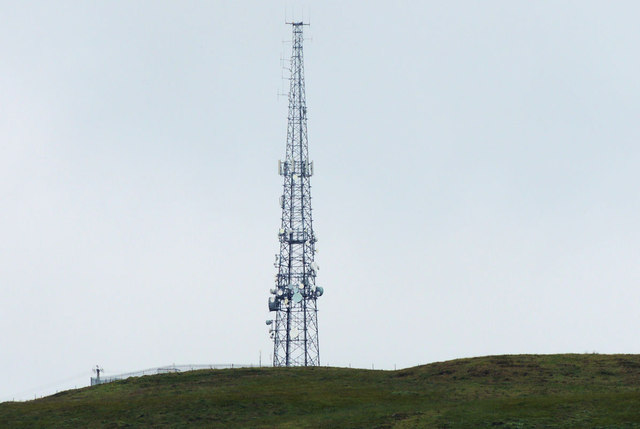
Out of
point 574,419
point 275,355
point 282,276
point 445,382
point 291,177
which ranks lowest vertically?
point 574,419

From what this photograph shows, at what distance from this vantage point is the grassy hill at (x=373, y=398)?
59.3 meters

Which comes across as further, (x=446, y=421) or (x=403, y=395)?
(x=403, y=395)

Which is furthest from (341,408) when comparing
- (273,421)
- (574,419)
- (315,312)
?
(315,312)

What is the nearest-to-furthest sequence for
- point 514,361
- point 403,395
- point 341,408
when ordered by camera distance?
point 341,408 < point 403,395 < point 514,361

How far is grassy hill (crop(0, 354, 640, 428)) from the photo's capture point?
59.3 meters

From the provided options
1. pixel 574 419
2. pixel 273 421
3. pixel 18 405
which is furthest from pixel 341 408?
pixel 18 405

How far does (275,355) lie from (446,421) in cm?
6109

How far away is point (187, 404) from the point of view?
6838 cm

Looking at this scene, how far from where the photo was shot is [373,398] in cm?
6875

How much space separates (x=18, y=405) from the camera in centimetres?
7419

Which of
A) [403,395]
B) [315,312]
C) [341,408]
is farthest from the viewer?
[315,312]

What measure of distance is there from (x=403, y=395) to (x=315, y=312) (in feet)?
159

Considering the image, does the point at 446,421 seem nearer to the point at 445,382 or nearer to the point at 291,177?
the point at 445,382

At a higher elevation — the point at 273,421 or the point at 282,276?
the point at 282,276
